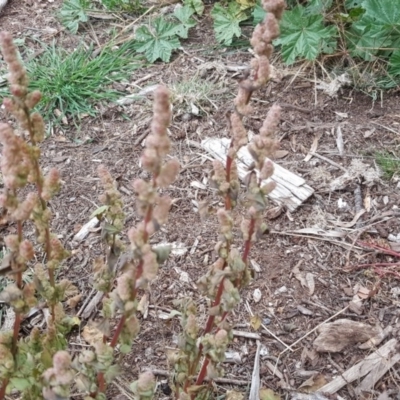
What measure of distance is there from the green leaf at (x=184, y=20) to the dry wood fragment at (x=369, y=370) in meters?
1.77

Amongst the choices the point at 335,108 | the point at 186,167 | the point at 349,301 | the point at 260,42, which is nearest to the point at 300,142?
the point at 335,108

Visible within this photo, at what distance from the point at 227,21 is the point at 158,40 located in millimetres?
325

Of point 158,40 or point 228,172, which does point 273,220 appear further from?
point 158,40

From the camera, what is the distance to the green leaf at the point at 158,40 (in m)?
3.00

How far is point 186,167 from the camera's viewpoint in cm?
252

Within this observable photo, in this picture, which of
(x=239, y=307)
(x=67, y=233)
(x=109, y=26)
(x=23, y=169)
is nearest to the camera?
(x=23, y=169)

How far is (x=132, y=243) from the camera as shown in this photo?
110 centimetres

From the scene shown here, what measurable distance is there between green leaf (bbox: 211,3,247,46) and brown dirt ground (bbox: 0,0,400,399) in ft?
0.27

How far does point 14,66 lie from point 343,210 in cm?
151

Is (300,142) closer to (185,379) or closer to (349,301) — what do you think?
(349,301)

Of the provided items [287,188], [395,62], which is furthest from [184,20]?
[287,188]

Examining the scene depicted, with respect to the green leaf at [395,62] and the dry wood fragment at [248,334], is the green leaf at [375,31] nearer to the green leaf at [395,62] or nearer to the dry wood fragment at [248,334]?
the green leaf at [395,62]

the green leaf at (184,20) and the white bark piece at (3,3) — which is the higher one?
the white bark piece at (3,3)

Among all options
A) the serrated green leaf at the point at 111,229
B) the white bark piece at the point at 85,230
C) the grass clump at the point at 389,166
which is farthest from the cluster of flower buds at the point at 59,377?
the grass clump at the point at 389,166
